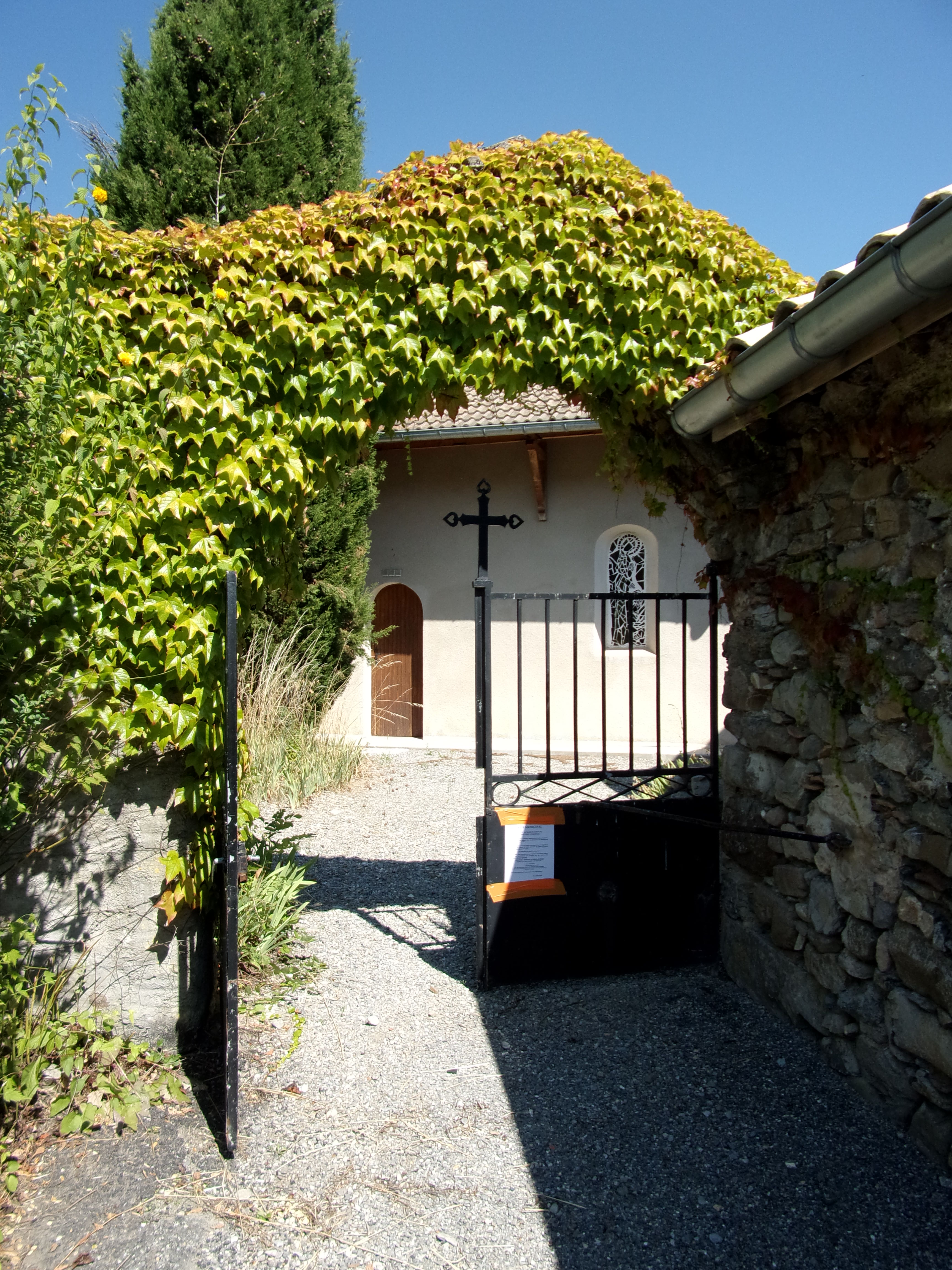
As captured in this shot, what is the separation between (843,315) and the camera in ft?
7.70

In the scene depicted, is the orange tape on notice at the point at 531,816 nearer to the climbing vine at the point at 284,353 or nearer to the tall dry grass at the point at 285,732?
the climbing vine at the point at 284,353

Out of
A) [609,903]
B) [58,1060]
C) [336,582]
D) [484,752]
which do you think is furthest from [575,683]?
[336,582]

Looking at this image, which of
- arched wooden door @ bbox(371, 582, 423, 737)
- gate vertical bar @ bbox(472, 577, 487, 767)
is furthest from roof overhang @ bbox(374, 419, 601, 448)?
gate vertical bar @ bbox(472, 577, 487, 767)

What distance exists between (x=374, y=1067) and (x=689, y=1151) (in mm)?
1232

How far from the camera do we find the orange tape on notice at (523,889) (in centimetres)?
381

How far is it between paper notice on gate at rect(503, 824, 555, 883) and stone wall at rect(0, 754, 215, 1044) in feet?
4.77

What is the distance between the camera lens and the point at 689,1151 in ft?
8.74

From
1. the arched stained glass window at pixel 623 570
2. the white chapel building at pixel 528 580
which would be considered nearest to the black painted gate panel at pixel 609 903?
the white chapel building at pixel 528 580

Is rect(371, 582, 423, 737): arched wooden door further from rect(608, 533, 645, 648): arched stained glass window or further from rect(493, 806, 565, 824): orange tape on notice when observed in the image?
rect(493, 806, 565, 824): orange tape on notice

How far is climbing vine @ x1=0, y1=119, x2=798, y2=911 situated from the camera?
2822 mm

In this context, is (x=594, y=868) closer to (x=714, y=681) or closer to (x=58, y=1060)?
(x=714, y=681)

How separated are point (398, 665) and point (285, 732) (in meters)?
3.20

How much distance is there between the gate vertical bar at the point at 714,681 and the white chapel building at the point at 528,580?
4.83 meters

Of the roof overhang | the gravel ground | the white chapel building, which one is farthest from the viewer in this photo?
the white chapel building
